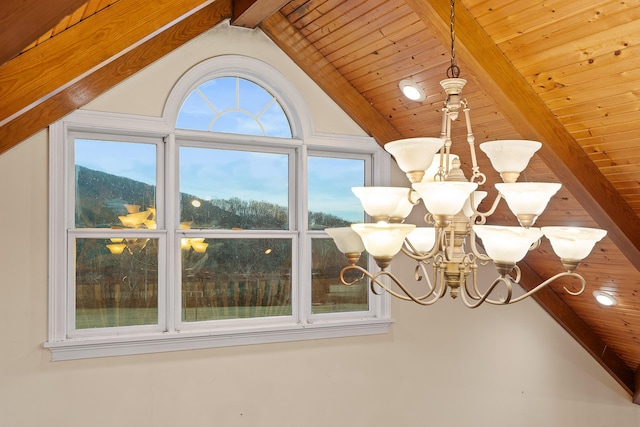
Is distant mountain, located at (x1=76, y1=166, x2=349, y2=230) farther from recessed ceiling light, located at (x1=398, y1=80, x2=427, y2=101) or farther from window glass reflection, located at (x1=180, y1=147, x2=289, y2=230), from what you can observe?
recessed ceiling light, located at (x1=398, y1=80, x2=427, y2=101)

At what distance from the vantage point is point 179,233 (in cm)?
343

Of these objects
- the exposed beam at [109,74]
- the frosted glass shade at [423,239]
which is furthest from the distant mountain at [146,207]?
the frosted glass shade at [423,239]

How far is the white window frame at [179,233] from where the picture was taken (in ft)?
10.1

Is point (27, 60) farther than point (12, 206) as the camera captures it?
No

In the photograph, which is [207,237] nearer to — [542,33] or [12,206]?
[12,206]

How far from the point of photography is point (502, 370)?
14.4ft

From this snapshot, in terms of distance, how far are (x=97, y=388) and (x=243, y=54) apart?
2.10m

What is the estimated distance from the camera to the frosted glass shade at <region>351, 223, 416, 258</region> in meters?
1.92

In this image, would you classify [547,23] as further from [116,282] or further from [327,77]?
[116,282]

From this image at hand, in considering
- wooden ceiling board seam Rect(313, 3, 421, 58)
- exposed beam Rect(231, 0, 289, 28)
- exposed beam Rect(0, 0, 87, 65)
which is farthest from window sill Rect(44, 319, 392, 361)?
exposed beam Rect(0, 0, 87, 65)

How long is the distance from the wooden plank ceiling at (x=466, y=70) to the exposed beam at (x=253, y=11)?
1 cm

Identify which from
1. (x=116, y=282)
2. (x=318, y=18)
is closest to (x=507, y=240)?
(x=318, y=18)

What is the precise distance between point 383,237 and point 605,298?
9.63 ft

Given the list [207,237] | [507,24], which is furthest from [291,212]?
[507,24]
